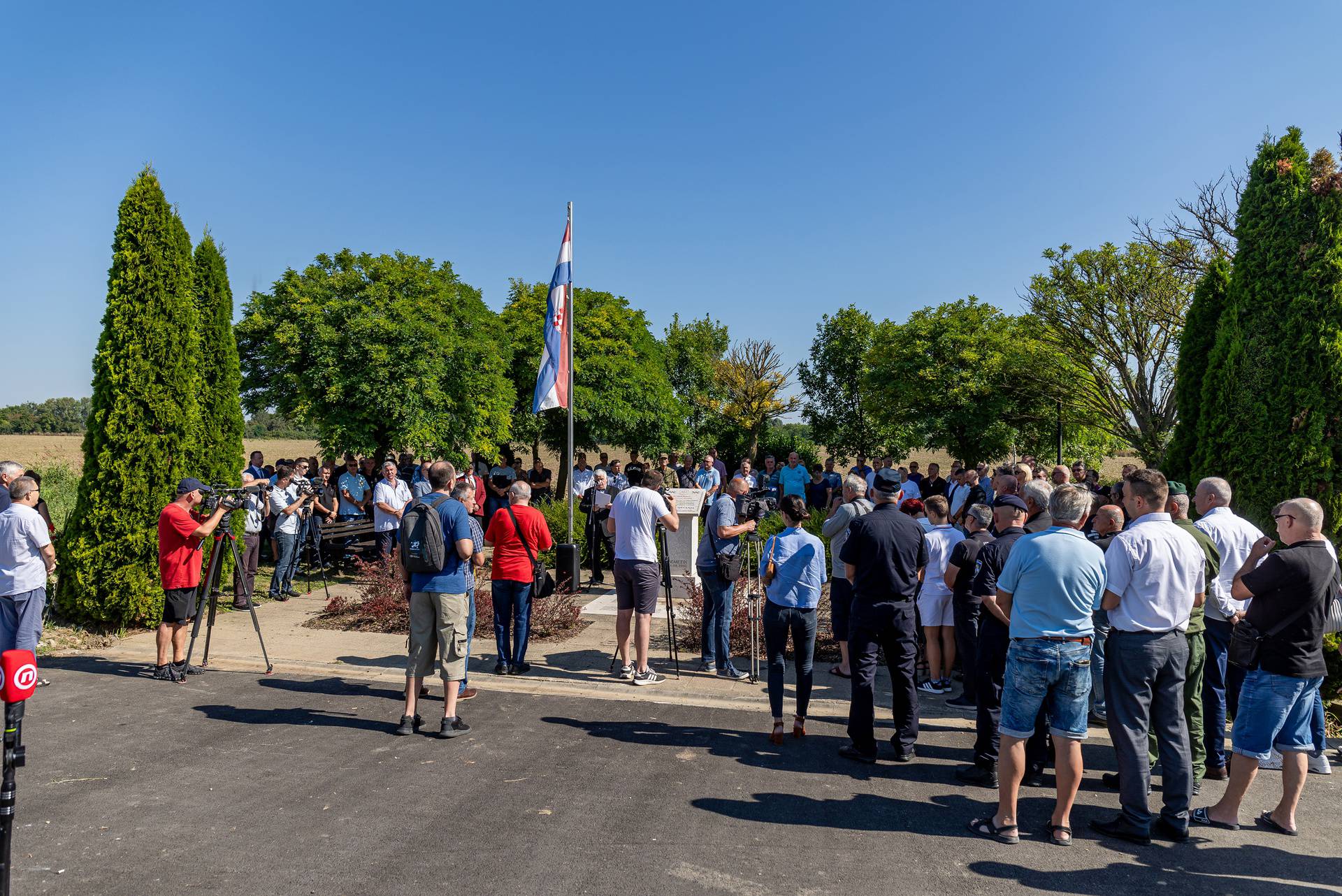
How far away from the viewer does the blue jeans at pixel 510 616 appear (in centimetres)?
785

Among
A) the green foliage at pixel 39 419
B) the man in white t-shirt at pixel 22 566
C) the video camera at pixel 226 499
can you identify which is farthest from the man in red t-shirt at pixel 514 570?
the green foliage at pixel 39 419

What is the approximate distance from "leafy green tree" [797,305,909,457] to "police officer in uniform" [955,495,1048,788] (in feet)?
107

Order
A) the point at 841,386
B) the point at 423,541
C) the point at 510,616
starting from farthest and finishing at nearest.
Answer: the point at 841,386 → the point at 510,616 → the point at 423,541

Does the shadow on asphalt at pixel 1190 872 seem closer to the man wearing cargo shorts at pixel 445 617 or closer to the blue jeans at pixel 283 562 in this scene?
the man wearing cargo shorts at pixel 445 617

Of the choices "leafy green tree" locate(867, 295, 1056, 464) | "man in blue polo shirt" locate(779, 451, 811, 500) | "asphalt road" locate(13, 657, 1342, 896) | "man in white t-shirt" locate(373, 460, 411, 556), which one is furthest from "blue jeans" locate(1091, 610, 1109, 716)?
"leafy green tree" locate(867, 295, 1056, 464)

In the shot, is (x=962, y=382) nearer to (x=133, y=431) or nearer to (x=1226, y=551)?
(x=1226, y=551)

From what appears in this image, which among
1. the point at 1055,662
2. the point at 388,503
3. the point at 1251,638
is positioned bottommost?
the point at 1055,662

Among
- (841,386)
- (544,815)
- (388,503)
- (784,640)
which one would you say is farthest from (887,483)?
(841,386)

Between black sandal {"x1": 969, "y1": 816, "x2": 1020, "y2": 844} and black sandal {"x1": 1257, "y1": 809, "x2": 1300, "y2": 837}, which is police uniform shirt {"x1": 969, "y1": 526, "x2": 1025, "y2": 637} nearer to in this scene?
black sandal {"x1": 969, "y1": 816, "x2": 1020, "y2": 844}

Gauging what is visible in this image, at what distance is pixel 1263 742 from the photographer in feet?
15.3

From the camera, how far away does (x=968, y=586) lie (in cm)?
659

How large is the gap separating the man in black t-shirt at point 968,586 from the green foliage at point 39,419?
74554 millimetres

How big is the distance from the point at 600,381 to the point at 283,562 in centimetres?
2048

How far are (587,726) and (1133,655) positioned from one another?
13.0 ft
